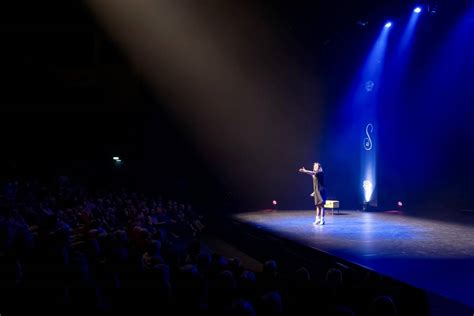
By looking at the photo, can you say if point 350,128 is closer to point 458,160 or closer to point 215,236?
point 458,160

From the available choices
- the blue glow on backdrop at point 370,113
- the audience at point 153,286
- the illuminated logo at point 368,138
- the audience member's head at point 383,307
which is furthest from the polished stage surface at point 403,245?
the illuminated logo at point 368,138

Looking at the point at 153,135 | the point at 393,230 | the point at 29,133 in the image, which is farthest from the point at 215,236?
the point at 29,133

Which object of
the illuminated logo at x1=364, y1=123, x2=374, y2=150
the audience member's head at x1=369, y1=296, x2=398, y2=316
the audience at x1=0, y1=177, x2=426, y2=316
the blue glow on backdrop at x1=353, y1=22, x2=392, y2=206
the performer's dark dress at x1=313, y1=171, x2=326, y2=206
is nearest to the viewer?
the audience member's head at x1=369, y1=296, x2=398, y2=316

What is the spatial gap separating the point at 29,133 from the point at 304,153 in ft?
41.9

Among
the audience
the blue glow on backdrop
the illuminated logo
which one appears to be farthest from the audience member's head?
the illuminated logo

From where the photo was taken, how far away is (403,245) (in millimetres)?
7305

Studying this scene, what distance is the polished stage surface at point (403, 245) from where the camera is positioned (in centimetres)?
502

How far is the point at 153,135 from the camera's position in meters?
20.7

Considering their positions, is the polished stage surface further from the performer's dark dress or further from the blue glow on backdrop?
the blue glow on backdrop

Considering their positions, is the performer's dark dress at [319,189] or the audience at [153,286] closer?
A: the audience at [153,286]

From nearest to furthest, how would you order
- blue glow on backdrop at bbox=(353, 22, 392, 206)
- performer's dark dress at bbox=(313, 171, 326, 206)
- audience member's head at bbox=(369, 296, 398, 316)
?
audience member's head at bbox=(369, 296, 398, 316) < performer's dark dress at bbox=(313, 171, 326, 206) < blue glow on backdrop at bbox=(353, 22, 392, 206)

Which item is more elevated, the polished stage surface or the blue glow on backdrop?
the blue glow on backdrop

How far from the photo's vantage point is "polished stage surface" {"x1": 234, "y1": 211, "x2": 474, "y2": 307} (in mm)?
5018

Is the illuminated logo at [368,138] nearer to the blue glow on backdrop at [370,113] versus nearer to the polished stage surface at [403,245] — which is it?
the blue glow on backdrop at [370,113]
